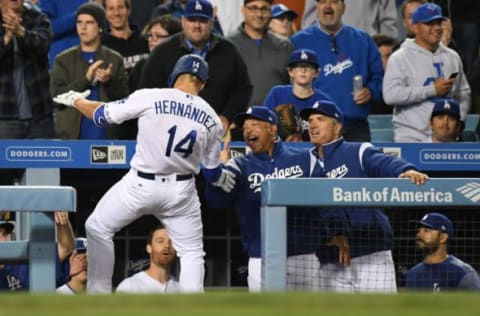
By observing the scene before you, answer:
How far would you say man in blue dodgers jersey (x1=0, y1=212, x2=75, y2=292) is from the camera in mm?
9180

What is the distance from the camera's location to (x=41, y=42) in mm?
10422

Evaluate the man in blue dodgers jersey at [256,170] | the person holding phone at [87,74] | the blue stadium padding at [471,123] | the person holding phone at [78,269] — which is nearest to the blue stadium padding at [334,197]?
the man in blue dodgers jersey at [256,170]

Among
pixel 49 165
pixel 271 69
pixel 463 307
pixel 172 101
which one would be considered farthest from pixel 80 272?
pixel 463 307

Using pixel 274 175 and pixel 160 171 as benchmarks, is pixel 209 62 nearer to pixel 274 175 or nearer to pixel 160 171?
pixel 274 175

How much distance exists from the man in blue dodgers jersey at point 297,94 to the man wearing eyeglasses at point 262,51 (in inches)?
25.6

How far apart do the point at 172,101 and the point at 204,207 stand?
193 cm

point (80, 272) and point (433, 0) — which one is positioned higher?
point (433, 0)

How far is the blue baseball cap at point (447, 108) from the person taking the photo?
10.6 m

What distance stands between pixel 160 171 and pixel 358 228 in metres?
1.33

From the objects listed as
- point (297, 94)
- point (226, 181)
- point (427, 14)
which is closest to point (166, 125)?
point (226, 181)

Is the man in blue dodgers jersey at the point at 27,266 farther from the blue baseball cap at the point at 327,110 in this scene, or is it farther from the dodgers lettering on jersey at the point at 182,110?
the blue baseball cap at the point at 327,110

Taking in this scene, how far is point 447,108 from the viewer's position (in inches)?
418

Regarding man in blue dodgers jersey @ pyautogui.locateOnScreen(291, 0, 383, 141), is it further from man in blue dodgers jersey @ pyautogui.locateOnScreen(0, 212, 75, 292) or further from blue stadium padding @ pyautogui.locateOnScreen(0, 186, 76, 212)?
blue stadium padding @ pyautogui.locateOnScreen(0, 186, 76, 212)

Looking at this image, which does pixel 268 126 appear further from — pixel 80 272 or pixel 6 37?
pixel 6 37
